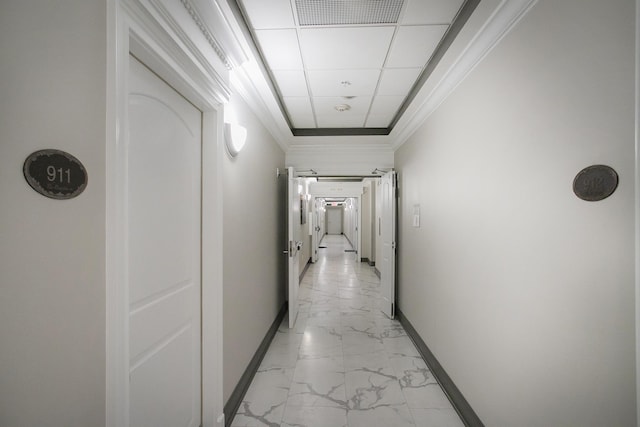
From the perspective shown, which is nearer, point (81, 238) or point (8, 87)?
point (8, 87)

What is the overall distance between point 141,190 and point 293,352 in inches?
100

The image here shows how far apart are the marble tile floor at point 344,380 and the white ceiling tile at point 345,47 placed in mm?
2777

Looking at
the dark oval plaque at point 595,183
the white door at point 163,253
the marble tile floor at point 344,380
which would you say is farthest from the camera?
the marble tile floor at point 344,380

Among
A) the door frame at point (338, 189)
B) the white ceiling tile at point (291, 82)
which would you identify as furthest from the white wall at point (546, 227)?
the door frame at point (338, 189)

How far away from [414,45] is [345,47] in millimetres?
514

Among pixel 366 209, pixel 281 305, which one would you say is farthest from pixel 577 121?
pixel 366 209

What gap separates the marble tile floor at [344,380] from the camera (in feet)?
6.97

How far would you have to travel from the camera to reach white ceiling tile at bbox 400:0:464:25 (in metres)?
1.70

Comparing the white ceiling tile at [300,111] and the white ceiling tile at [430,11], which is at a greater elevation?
the white ceiling tile at [300,111]

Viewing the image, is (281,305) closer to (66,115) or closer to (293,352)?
(293,352)

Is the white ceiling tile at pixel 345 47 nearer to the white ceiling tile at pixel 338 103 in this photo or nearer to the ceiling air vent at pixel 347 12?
the ceiling air vent at pixel 347 12

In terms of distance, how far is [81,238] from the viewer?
0.84 meters

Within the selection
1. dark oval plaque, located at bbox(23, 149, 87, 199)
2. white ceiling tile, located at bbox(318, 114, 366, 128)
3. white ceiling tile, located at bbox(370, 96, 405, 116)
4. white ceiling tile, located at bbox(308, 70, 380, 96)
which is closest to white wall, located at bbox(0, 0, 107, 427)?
dark oval plaque, located at bbox(23, 149, 87, 199)

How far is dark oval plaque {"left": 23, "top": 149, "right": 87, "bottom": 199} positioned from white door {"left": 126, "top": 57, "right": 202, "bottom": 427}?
0.92 feet
